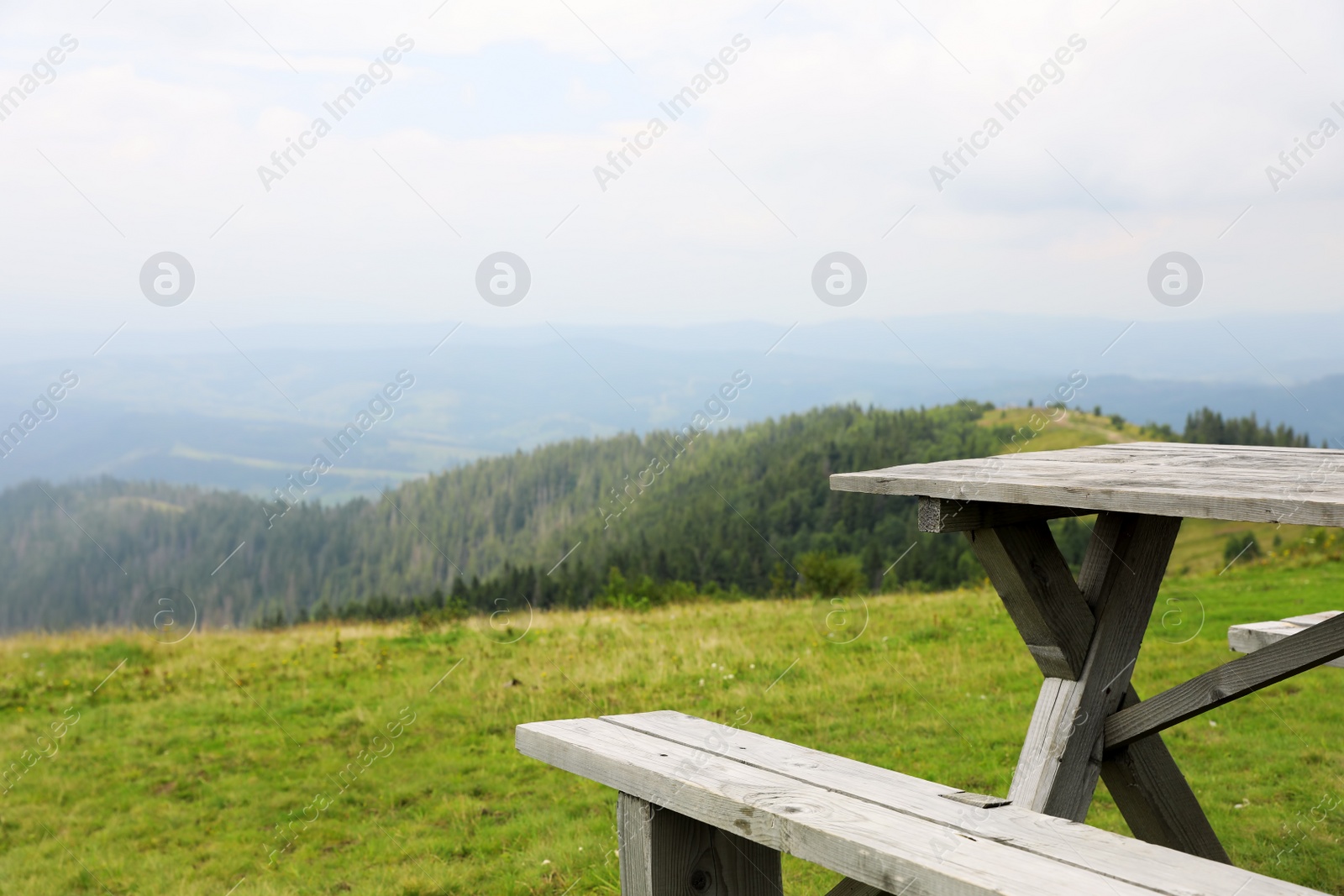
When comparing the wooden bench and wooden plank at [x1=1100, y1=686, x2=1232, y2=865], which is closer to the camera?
the wooden bench

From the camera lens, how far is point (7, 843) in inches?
225

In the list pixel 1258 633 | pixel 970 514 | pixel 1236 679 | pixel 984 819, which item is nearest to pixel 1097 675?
pixel 1236 679

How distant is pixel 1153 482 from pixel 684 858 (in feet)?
5.26

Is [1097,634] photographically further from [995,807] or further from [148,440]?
[148,440]

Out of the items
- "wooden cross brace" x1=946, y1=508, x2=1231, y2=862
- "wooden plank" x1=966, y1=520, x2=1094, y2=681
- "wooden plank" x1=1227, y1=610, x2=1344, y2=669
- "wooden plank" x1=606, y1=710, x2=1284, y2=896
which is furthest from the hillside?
"wooden plank" x1=606, y1=710, x2=1284, y2=896

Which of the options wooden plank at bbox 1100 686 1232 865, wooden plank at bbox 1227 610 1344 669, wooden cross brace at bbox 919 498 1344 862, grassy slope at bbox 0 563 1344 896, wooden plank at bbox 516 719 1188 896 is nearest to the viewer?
wooden plank at bbox 516 719 1188 896

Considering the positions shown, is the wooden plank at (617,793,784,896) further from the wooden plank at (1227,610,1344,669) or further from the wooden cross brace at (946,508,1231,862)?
the wooden plank at (1227,610,1344,669)

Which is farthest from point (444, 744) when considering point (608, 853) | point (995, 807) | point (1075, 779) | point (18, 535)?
point (18, 535)

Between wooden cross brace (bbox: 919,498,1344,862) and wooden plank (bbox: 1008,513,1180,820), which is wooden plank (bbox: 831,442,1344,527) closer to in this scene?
wooden cross brace (bbox: 919,498,1344,862)

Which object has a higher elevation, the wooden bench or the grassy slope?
the wooden bench

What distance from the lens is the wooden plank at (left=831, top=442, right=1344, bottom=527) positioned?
2191mm

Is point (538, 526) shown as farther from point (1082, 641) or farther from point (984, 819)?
point (984, 819)

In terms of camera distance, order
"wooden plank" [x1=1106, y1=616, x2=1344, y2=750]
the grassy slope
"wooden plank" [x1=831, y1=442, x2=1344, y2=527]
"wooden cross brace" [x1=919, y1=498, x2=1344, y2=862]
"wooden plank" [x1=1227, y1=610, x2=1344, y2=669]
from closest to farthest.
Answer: "wooden plank" [x1=831, y1=442, x2=1344, y2=527] < "wooden plank" [x1=1106, y1=616, x2=1344, y2=750] < "wooden cross brace" [x1=919, y1=498, x2=1344, y2=862] < "wooden plank" [x1=1227, y1=610, x2=1344, y2=669] < the grassy slope

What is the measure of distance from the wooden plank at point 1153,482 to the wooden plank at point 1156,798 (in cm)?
→ 80
